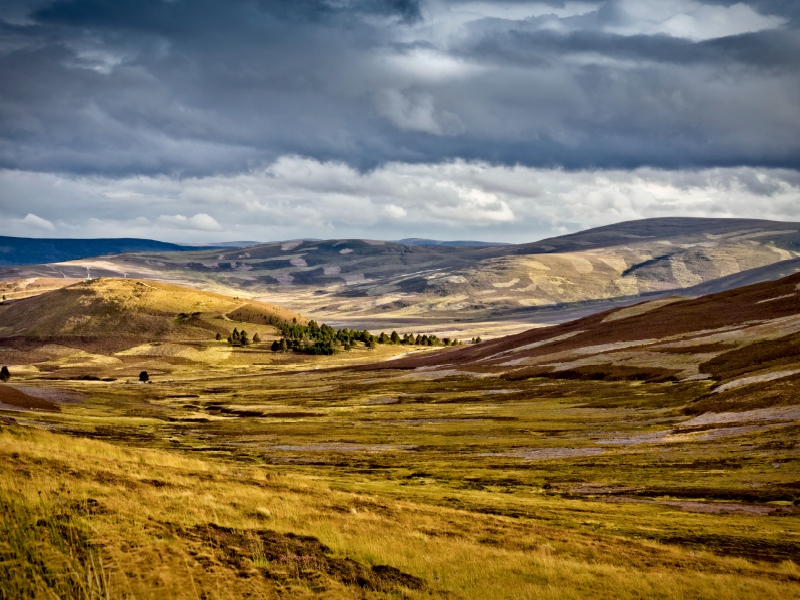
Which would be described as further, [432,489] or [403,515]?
[432,489]

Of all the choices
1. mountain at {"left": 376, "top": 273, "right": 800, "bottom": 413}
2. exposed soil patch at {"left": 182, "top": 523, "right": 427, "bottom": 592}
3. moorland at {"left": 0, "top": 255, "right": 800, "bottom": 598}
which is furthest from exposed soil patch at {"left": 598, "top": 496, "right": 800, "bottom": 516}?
mountain at {"left": 376, "top": 273, "right": 800, "bottom": 413}

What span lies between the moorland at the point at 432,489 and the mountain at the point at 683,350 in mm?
816

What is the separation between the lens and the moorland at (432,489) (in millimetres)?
18203

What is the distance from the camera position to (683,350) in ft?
390

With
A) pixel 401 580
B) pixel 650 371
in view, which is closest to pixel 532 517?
pixel 401 580

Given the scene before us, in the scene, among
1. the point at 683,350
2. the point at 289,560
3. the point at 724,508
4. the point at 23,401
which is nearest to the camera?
the point at 289,560

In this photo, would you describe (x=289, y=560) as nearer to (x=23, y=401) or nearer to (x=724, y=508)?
(x=724, y=508)

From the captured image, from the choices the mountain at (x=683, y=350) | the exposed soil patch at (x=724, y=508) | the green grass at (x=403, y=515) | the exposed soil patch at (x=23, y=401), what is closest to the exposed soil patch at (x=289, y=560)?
the green grass at (x=403, y=515)

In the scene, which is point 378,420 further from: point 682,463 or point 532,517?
point 532,517

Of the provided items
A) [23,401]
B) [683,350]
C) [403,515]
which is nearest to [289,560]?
→ [403,515]

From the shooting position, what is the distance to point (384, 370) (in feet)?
554

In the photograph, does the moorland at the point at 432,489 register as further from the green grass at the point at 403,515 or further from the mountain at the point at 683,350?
the mountain at the point at 683,350

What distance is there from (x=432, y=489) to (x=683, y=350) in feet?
292

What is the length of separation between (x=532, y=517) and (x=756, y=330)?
3897 inches
